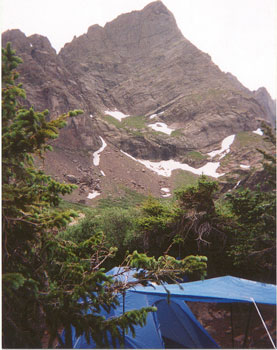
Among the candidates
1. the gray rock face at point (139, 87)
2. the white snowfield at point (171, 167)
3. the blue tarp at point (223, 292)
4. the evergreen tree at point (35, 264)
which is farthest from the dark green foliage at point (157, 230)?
the white snowfield at point (171, 167)

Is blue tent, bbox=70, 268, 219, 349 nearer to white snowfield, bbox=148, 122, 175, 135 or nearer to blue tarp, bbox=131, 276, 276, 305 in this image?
blue tarp, bbox=131, 276, 276, 305

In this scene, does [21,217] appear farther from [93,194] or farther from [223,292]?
[93,194]

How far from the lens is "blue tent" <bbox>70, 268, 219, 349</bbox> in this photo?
5691 millimetres

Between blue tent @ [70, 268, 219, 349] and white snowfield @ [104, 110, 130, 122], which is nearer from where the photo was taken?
blue tent @ [70, 268, 219, 349]

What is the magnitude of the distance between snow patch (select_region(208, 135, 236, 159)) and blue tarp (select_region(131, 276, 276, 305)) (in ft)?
266

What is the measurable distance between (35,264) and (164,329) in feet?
16.0

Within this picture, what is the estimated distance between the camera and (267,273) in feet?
29.1

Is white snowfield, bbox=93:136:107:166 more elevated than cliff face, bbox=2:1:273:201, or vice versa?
cliff face, bbox=2:1:273:201

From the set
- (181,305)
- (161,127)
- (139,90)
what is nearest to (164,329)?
(181,305)

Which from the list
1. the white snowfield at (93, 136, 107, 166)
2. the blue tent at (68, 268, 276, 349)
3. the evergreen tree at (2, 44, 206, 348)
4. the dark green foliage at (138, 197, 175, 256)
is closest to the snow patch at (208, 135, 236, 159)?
the white snowfield at (93, 136, 107, 166)

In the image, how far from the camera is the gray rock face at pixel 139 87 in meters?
75.4

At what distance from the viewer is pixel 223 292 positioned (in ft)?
17.7

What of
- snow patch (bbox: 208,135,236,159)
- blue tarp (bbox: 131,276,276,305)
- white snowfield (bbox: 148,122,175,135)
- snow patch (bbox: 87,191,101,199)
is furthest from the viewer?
white snowfield (bbox: 148,122,175,135)

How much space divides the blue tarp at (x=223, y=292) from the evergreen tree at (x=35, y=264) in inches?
75.0
